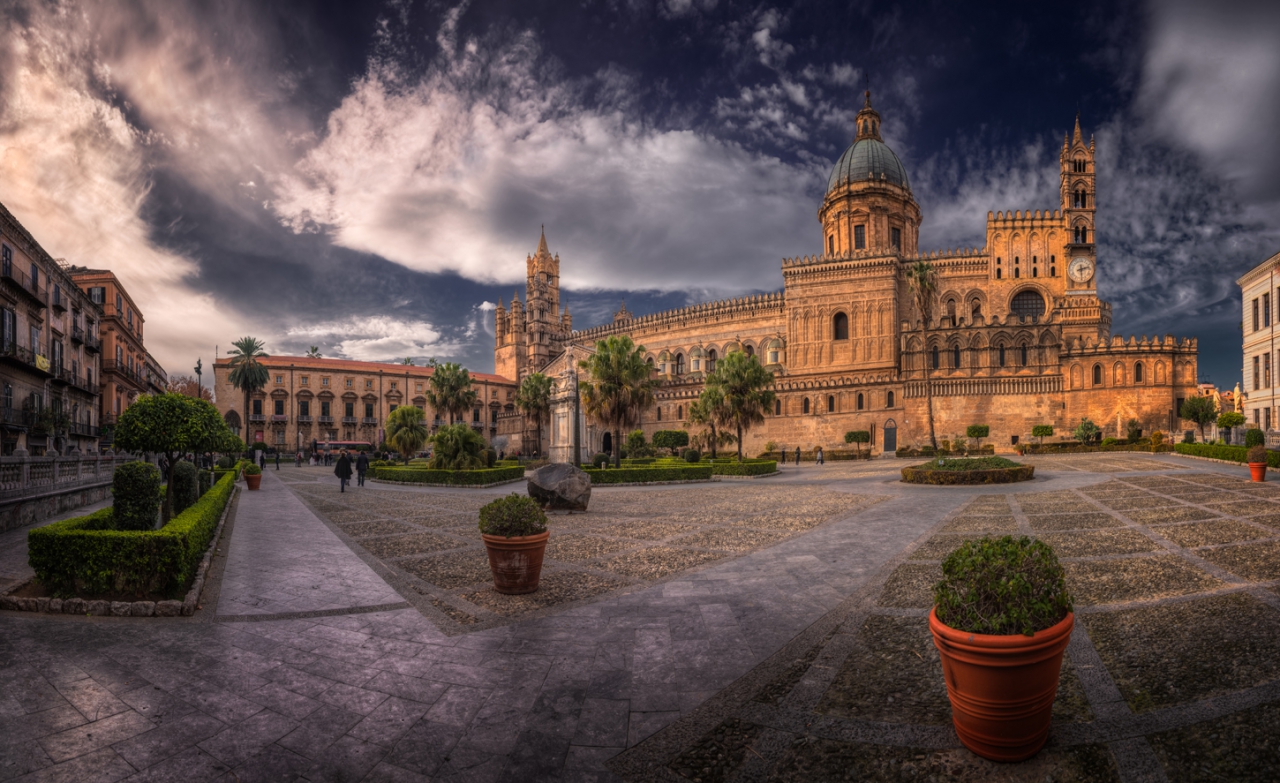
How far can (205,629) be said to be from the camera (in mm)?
6633

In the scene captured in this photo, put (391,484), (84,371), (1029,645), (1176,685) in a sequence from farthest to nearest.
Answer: (84,371) < (391,484) < (1176,685) < (1029,645)

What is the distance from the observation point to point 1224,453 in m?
24.6

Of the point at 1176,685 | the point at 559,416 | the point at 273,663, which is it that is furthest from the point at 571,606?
the point at 559,416

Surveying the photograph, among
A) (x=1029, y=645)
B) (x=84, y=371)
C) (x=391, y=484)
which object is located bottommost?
(x=391, y=484)

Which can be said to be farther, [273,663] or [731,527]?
[731,527]

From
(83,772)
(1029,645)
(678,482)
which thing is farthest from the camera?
(678,482)

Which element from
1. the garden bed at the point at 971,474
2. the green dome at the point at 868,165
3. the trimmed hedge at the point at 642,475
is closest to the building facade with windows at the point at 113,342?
the trimmed hedge at the point at 642,475

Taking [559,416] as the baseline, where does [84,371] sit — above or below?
above

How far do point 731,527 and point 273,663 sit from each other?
9.88 m

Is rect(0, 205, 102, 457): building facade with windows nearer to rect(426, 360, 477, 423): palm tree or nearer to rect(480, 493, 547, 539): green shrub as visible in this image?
rect(426, 360, 477, 423): palm tree

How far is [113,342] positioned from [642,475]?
3996cm

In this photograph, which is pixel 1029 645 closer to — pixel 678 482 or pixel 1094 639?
pixel 1094 639

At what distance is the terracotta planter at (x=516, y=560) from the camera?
7.94 metres

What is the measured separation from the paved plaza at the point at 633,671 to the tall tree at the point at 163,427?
3.67 m
